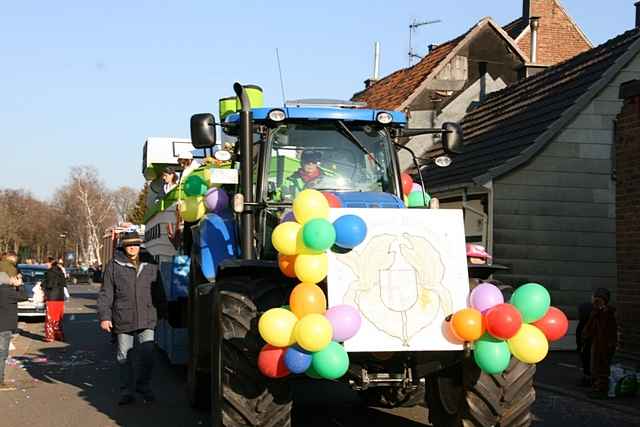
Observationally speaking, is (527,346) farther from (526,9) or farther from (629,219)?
(526,9)

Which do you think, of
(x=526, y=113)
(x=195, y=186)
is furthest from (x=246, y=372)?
(x=526, y=113)

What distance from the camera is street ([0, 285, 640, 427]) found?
8.91 meters

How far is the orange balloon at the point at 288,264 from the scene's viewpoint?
6.16 m

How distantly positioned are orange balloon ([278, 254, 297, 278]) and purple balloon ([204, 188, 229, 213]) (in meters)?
2.84

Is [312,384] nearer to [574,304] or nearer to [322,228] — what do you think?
[322,228]

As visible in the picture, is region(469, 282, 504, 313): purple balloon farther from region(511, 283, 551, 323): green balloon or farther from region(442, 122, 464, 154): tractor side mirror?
region(442, 122, 464, 154): tractor side mirror

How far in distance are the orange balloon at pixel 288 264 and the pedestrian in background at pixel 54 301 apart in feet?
42.5

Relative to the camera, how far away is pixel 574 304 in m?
16.1

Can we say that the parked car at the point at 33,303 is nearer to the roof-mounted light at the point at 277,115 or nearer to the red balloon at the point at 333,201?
the roof-mounted light at the point at 277,115

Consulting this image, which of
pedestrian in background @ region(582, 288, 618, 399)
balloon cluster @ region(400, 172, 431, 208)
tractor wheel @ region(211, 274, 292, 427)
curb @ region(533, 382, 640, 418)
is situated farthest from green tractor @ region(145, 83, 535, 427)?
pedestrian in background @ region(582, 288, 618, 399)

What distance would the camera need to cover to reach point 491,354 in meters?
6.01

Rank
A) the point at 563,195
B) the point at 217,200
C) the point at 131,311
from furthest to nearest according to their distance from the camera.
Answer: the point at 563,195 → the point at 131,311 → the point at 217,200

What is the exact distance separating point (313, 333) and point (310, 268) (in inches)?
19.1

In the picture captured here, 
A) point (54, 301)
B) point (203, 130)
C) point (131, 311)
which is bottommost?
point (54, 301)
